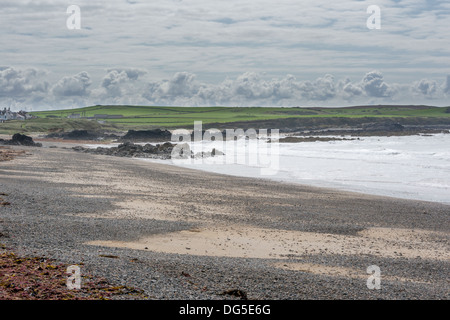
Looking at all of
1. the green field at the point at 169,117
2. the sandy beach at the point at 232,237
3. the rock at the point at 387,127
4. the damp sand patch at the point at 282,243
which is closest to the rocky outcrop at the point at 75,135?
the green field at the point at 169,117

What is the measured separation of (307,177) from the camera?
1169 inches

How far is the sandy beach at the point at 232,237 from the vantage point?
8445 millimetres

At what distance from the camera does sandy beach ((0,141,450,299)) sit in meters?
8.45

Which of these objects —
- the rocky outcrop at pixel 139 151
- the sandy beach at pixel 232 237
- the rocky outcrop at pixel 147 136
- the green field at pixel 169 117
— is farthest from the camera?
the green field at pixel 169 117

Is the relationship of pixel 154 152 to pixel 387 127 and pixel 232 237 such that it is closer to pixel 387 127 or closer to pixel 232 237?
pixel 232 237

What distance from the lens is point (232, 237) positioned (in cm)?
1280

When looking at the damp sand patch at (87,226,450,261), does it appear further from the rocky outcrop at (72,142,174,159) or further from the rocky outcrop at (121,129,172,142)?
the rocky outcrop at (121,129,172,142)

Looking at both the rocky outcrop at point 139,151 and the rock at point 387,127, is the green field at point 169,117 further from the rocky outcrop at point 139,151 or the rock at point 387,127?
the rocky outcrop at point 139,151

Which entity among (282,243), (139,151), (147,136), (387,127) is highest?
(282,243)

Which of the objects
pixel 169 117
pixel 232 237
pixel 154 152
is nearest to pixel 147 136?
pixel 154 152

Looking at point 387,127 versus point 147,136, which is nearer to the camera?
point 147,136

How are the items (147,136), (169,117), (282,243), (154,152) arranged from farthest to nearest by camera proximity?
(169,117) → (147,136) → (154,152) → (282,243)

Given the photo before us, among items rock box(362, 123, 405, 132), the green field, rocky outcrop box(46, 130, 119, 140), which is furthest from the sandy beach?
rock box(362, 123, 405, 132)

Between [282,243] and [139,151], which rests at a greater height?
[282,243]
